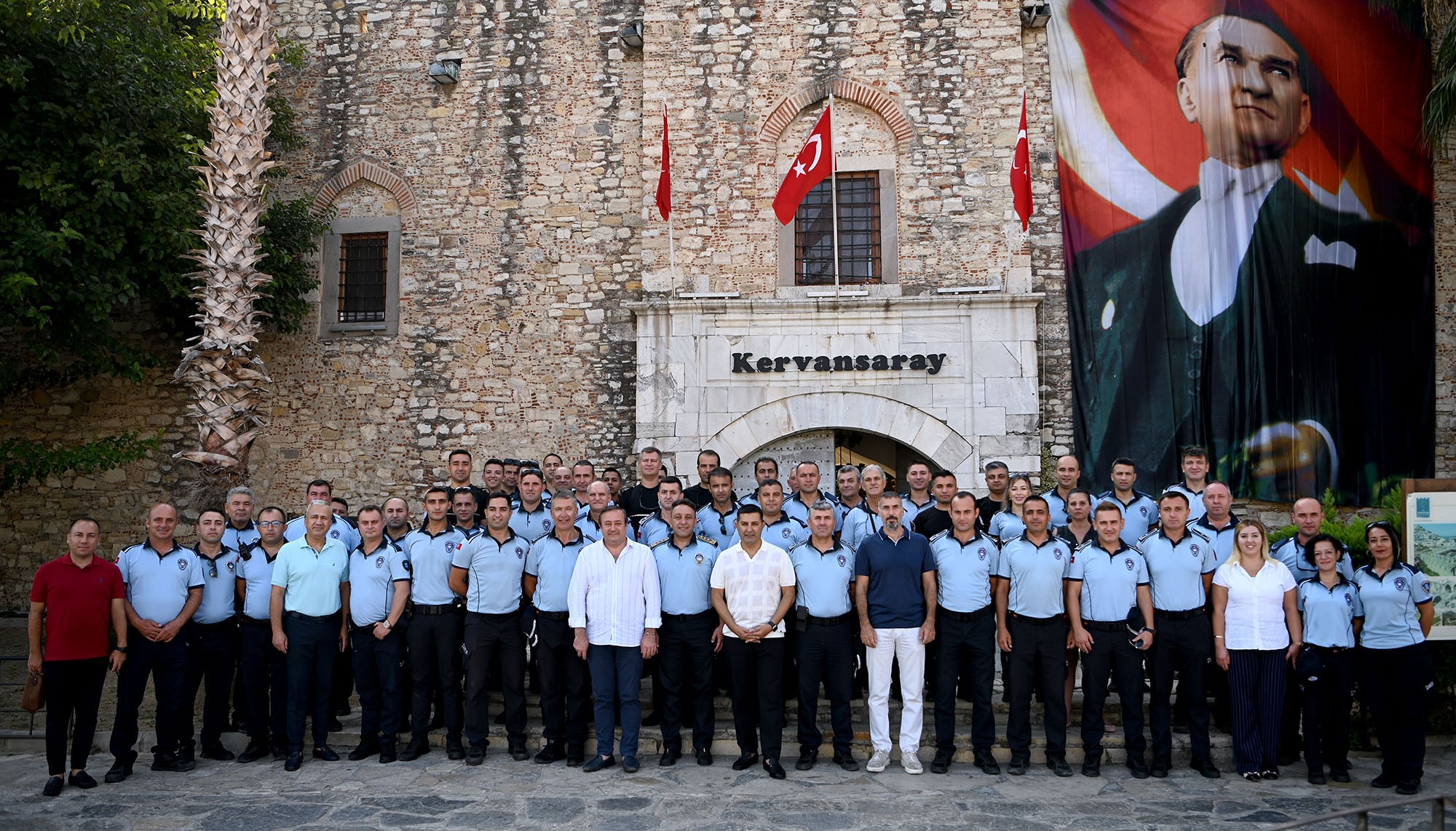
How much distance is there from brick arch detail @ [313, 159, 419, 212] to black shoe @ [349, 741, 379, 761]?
8.41m

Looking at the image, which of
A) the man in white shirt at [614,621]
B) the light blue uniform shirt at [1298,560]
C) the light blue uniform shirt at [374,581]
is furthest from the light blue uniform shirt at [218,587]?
the light blue uniform shirt at [1298,560]

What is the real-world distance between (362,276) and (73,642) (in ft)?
26.8

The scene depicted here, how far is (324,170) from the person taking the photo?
14320mm

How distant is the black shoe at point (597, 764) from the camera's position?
7.24m

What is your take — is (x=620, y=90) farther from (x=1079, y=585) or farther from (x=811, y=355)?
(x=1079, y=585)

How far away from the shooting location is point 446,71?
13.9m

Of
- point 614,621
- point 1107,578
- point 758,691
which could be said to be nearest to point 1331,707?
point 1107,578

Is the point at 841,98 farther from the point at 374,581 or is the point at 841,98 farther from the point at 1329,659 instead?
the point at 1329,659

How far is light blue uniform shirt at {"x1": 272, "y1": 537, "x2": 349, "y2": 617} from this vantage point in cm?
754

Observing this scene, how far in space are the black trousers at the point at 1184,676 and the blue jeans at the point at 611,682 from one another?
11.5 ft

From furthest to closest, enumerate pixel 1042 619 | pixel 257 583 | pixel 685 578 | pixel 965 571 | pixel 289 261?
pixel 289 261
pixel 257 583
pixel 685 578
pixel 965 571
pixel 1042 619

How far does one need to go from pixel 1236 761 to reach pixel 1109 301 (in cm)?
694

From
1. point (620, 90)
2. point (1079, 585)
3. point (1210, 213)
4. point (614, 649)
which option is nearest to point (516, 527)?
point (614, 649)

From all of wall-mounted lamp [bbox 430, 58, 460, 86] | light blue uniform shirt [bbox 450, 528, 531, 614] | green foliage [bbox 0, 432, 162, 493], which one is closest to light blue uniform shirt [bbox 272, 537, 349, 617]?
light blue uniform shirt [bbox 450, 528, 531, 614]
